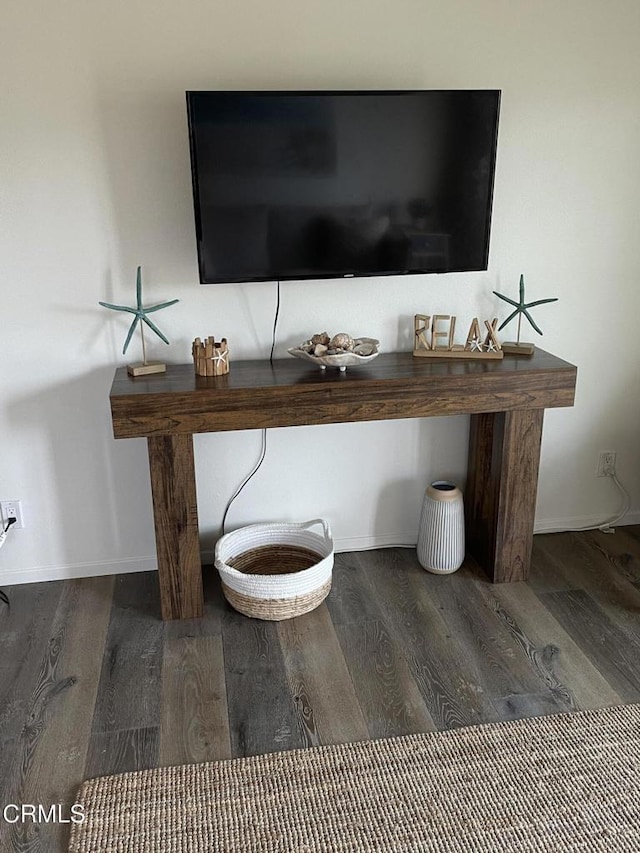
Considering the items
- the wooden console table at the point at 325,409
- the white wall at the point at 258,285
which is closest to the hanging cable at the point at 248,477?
the white wall at the point at 258,285

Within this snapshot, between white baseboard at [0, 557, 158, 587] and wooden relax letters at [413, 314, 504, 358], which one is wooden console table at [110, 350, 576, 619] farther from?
white baseboard at [0, 557, 158, 587]

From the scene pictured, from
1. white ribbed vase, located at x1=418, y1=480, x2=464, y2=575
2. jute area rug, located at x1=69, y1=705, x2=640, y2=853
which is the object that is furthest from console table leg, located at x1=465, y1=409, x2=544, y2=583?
jute area rug, located at x1=69, y1=705, x2=640, y2=853

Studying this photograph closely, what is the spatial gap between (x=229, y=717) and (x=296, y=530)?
2.82 ft

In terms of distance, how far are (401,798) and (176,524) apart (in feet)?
3.65

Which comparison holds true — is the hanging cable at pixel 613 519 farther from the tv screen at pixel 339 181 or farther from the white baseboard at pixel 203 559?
the tv screen at pixel 339 181

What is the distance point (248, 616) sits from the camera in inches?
104

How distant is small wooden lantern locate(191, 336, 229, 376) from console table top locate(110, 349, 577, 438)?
0.09 ft

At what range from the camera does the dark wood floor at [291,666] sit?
2086 mm

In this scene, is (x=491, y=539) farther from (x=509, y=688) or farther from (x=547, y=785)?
(x=547, y=785)

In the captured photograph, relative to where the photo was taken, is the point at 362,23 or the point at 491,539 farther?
the point at 491,539

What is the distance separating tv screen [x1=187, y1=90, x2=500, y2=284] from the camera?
2371mm

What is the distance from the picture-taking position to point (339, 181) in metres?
2.48

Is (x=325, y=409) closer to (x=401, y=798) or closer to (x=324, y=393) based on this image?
(x=324, y=393)

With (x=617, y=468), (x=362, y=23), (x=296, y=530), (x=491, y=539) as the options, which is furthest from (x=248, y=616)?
(x=362, y=23)
